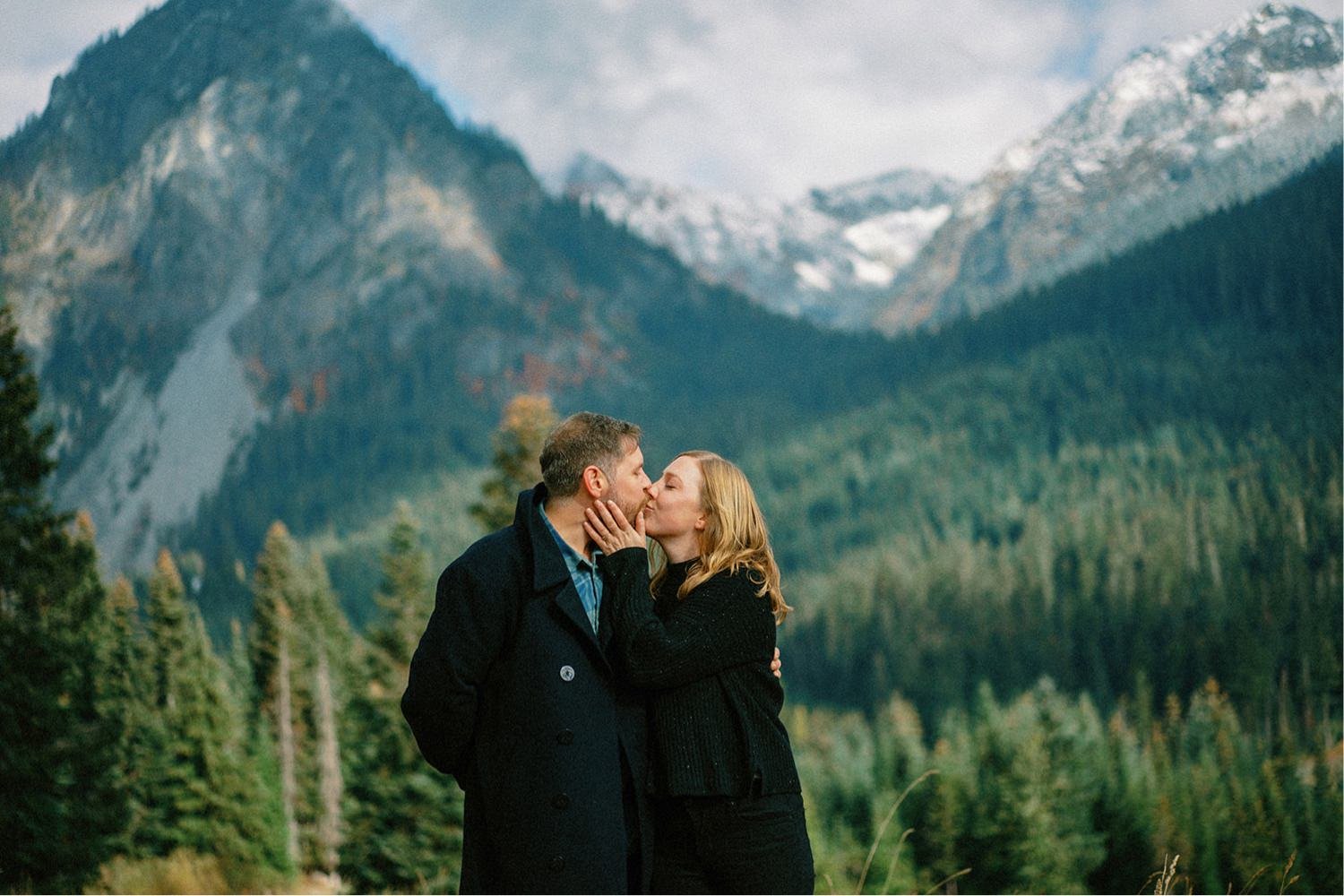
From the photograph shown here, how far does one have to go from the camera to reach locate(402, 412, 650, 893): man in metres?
3.55

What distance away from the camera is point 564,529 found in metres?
3.82

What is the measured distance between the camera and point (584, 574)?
12.6ft

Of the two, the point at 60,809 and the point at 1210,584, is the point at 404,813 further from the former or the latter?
the point at 1210,584

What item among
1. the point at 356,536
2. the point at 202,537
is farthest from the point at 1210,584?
the point at 202,537

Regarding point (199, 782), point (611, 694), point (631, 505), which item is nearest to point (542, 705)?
point (611, 694)

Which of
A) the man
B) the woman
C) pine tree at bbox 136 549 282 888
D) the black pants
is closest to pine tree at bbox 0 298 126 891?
pine tree at bbox 136 549 282 888

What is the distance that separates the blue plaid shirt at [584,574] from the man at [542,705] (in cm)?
1

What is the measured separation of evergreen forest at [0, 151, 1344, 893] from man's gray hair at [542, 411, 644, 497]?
167 centimetres

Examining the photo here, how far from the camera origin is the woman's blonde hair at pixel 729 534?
3779 millimetres

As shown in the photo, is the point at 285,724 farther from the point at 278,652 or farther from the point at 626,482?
the point at 626,482

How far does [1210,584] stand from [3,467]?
68505mm

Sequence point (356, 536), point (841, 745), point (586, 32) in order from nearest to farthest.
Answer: point (586, 32) < point (841, 745) < point (356, 536)

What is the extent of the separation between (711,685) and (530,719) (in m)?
0.65

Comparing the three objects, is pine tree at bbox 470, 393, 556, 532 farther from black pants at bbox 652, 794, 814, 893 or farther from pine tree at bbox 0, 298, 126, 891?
black pants at bbox 652, 794, 814, 893
